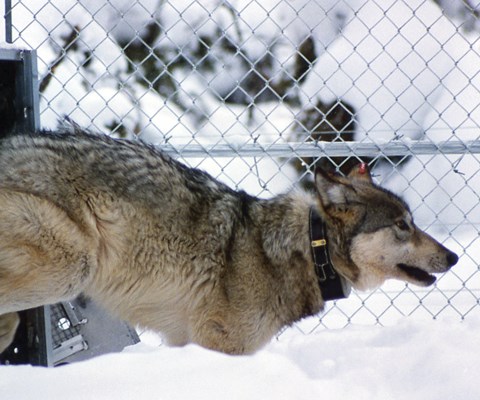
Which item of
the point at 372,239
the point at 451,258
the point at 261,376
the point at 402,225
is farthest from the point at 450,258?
the point at 261,376

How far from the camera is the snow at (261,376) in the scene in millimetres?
2627

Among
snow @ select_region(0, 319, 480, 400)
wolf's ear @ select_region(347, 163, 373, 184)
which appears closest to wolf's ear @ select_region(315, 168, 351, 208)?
wolf's ear @ select_region(347, 163, 373, 184)

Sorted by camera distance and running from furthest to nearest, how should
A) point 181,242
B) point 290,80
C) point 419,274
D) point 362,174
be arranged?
point 290,80, point 362,174, point 419,274, point 181,242

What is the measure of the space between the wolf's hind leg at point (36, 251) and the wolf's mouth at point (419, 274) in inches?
59.7

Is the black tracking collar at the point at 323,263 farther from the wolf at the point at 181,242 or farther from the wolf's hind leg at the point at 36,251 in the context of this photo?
the wolf's hind leg at the point at 36,251

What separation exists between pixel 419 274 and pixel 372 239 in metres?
0.30

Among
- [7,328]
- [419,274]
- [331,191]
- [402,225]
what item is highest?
[331,191]

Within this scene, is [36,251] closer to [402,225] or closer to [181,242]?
[181,242]

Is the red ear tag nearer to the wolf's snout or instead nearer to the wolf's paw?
the wolf's snout

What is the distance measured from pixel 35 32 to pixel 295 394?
583 centimetres

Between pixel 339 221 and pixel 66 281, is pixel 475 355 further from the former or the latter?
pixel 66 281

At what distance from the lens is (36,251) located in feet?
11.5

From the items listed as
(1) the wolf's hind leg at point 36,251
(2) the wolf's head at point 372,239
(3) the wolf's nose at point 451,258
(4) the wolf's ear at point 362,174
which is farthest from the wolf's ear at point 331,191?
(1) the wolf's hind leg at point 36,251

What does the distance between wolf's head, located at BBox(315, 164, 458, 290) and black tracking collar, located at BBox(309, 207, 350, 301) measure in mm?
39
